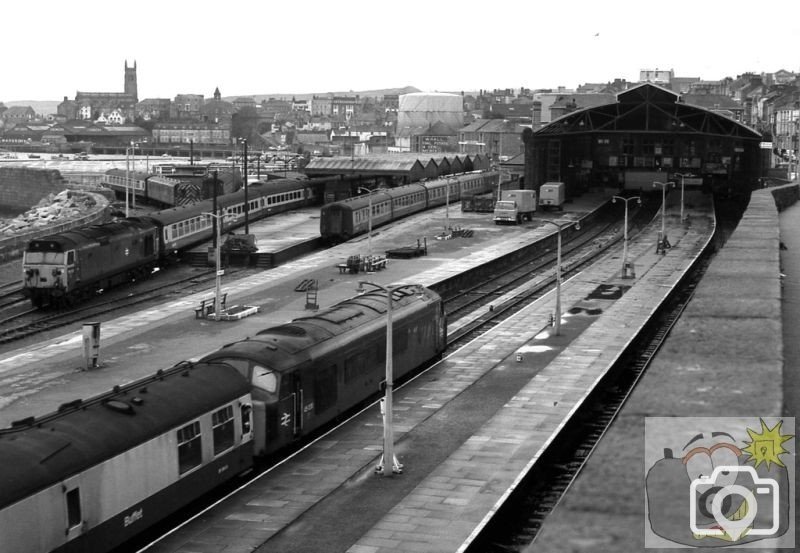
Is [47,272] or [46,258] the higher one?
[46,258]

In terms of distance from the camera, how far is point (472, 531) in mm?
22734

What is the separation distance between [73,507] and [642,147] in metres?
106

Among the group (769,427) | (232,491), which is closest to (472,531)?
(232,491)

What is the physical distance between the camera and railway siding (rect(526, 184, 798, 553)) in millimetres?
12445

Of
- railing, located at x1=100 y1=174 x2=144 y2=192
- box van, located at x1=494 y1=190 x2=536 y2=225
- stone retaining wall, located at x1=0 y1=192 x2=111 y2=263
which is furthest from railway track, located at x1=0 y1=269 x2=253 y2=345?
railing, located at x1=100 y1=174 x2=144 y2=192

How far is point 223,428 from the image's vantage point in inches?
977

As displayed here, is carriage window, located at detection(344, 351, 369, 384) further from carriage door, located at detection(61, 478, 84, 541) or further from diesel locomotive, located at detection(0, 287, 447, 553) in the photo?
carriage door, located at detection(61, 478, 84, 541)

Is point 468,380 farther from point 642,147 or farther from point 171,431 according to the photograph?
point 642,147

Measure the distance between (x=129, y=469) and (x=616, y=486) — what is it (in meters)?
11.1

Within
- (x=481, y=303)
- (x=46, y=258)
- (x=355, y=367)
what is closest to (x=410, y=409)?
(x=355, y=367)

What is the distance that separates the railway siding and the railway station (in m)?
0.04

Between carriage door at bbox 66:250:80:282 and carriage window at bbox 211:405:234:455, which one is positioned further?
carriage door at bbox 66:250:80:282

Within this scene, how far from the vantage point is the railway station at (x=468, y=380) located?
18219 mm

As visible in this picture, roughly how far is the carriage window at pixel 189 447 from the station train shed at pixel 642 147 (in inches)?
3524
